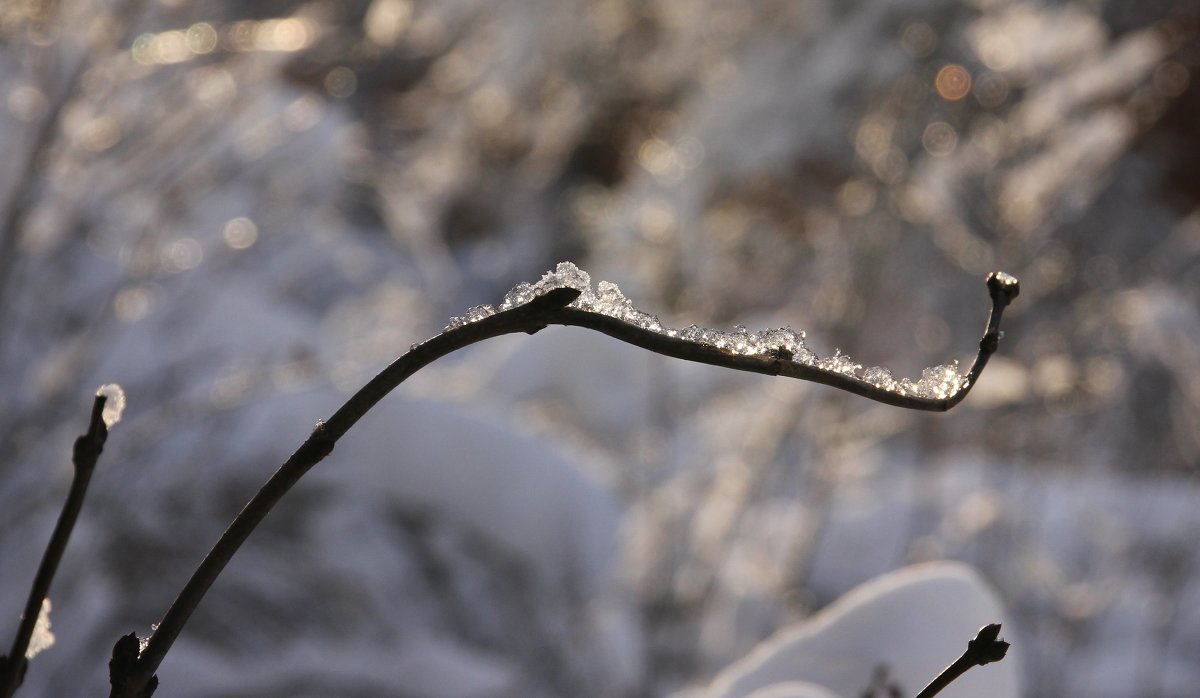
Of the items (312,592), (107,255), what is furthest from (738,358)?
(107,255)

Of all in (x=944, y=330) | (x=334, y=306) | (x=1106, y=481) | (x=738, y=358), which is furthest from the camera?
(x=334, y=306)

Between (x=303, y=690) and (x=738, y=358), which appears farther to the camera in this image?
(x=303, y=690)

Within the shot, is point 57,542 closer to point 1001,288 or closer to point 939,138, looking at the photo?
point 1001,288

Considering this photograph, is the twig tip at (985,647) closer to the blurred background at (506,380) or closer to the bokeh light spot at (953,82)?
the blurred background at (506,380)

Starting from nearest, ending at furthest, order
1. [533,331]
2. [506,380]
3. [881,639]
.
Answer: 1. [533,331]
2. [881,639]
3. [506,380]

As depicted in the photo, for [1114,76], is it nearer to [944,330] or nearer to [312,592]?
[944,330]

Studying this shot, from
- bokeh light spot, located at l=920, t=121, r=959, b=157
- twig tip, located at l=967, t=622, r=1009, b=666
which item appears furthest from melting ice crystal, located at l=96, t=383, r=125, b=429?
bokeh light spot, located at l=920, t=121, r=959, b=157

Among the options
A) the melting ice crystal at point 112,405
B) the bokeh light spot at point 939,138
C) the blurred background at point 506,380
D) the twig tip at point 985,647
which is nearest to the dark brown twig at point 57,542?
the melting ice crystal at point 112,405

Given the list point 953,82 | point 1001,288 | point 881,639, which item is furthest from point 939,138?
point 1001,288
